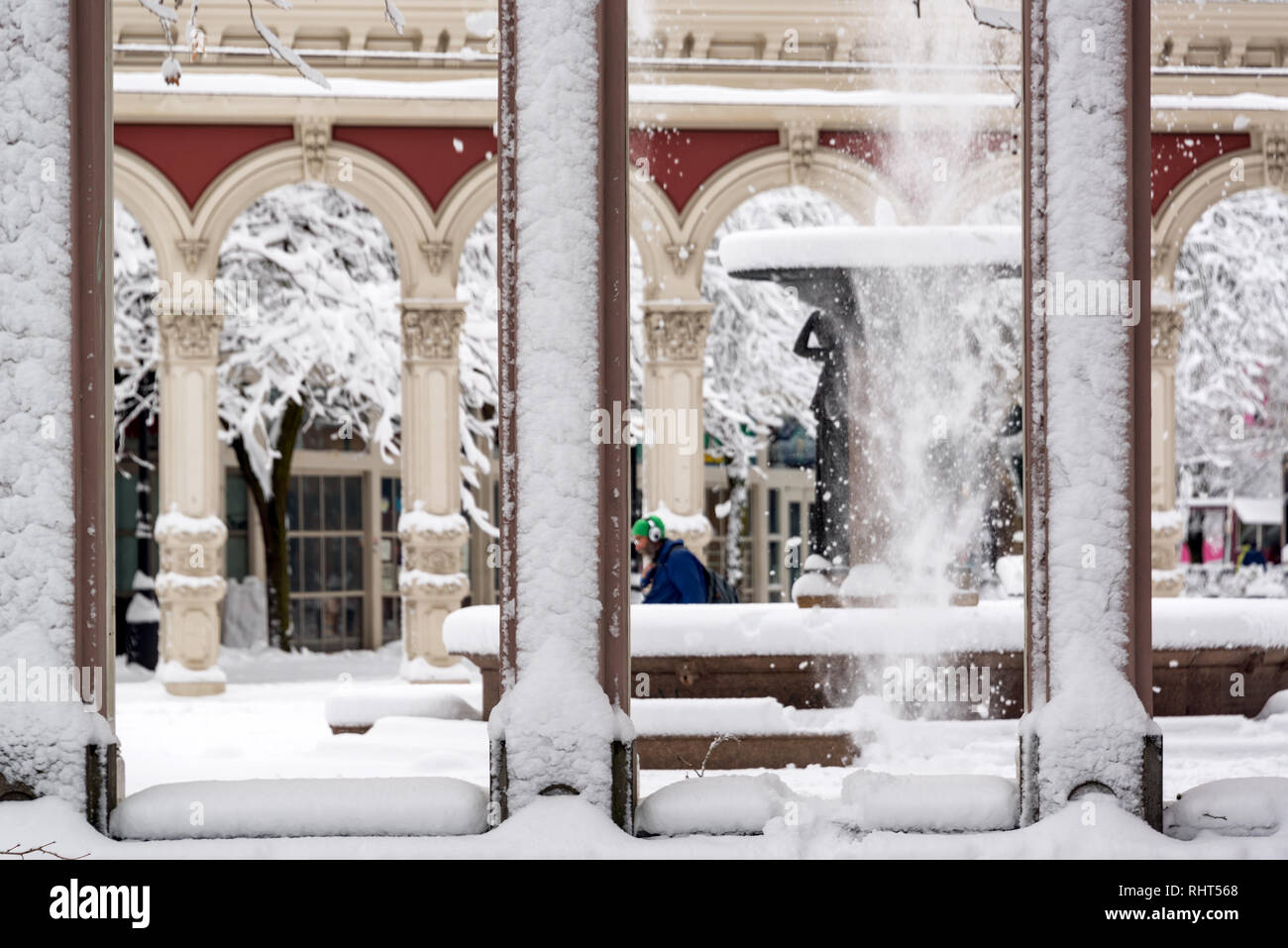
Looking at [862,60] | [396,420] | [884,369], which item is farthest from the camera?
[396,420]

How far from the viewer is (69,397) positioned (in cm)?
530

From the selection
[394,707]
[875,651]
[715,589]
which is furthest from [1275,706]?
[394,707]

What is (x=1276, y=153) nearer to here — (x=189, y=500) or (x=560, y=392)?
(x=189, y=500)

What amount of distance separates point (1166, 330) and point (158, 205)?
8.70 meters

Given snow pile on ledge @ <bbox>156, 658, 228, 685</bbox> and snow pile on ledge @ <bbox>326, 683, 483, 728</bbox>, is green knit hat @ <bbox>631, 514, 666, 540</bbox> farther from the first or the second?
snow pile on ledge @ <bbox>156, 658, 228, 685</bbox>

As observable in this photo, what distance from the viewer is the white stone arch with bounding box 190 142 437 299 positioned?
14.4 metres

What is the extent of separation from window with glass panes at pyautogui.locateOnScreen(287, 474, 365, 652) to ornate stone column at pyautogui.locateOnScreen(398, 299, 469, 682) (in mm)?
6382

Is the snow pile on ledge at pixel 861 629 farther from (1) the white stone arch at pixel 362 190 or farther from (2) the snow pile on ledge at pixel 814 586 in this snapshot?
(1) the white stone arch at pixel 362 190

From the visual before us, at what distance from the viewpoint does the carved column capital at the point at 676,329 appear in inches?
570

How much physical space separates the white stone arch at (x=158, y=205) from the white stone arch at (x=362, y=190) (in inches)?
9.8

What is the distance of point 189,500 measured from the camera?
14.4 meters
